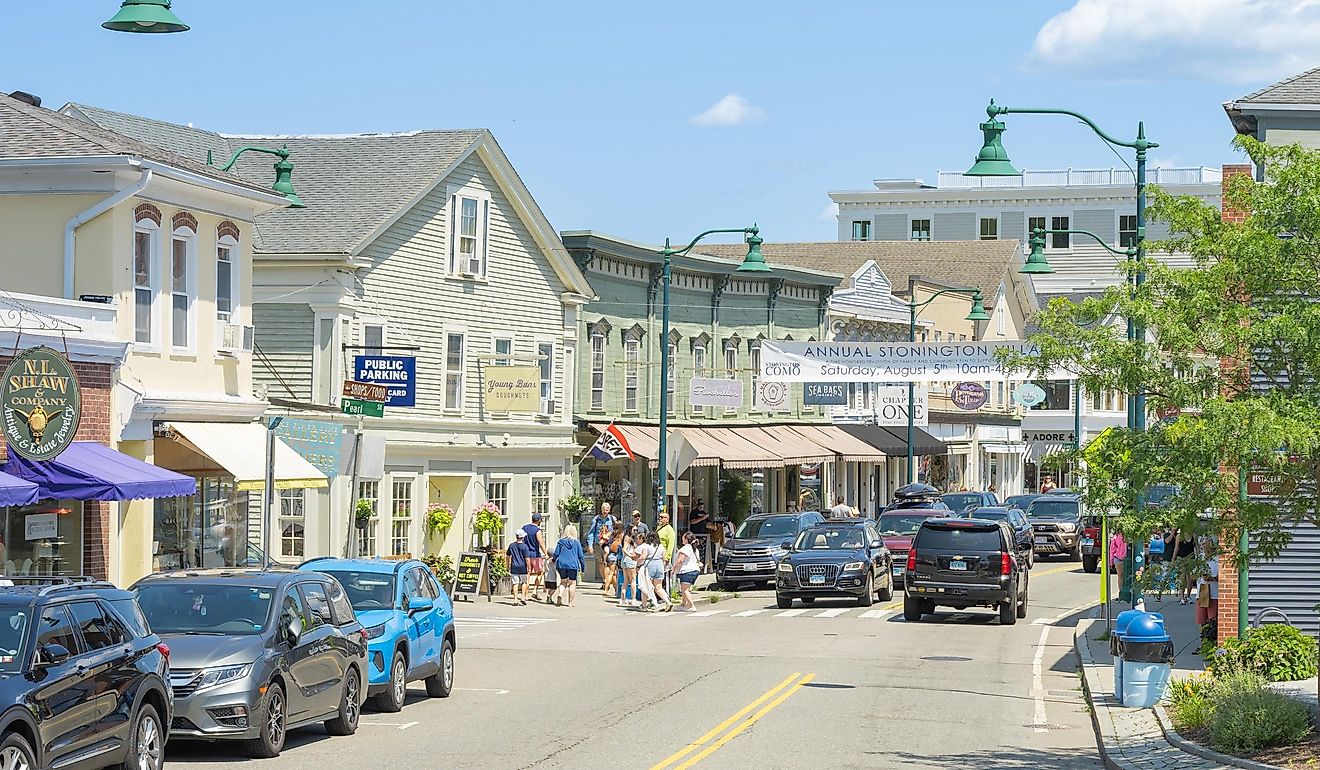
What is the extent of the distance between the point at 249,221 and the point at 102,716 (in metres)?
17.5

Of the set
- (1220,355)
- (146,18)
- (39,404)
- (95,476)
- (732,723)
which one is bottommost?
(732,723)

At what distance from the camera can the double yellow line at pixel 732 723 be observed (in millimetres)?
15290

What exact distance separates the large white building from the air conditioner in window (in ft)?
228

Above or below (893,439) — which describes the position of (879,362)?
above

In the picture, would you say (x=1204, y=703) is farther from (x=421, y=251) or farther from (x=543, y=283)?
(x=543, y=283)

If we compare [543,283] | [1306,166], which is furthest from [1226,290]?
[543,283]

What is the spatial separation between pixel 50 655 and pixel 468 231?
94.5 ft

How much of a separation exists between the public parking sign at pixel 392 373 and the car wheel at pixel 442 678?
13157 mm

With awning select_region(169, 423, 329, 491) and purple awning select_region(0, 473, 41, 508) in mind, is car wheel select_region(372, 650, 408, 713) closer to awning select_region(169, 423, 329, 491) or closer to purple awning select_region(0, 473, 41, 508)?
purple awning select_region(0, 473, 41, 508)

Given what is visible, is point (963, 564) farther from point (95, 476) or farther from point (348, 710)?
point (348, 710)

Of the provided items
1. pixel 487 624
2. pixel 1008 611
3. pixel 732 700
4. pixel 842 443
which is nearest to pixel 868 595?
pixel 1008 611

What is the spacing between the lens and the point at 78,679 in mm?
12266

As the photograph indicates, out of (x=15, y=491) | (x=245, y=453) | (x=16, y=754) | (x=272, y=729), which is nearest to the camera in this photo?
(x=16, y=754)

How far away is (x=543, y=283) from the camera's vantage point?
1679 inches
